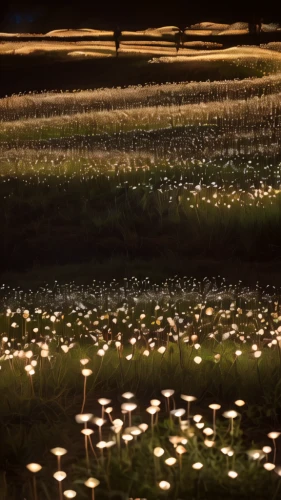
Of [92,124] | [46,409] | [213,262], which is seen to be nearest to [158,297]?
[213,262]

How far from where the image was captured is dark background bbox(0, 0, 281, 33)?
6164 millimetres

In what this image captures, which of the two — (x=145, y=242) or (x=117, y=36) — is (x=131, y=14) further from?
(x=145, y=242)

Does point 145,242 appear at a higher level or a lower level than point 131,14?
lower

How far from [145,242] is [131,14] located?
2.16m

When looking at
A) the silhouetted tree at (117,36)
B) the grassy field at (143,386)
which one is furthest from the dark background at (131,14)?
the grassy field at (143,386)

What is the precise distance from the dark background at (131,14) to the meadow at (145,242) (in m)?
0.33

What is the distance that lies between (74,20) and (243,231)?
2.59 metres

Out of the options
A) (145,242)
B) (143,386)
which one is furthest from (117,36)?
(143,386)

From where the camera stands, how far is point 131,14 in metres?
6.35

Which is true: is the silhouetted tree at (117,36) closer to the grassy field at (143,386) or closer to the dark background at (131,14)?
the dark background at (131,14)

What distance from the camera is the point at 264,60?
6973mm

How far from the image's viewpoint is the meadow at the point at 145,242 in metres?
4.21

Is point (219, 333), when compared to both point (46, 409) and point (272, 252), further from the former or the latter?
point (272, 252)

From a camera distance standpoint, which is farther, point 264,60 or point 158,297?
point 264,60
